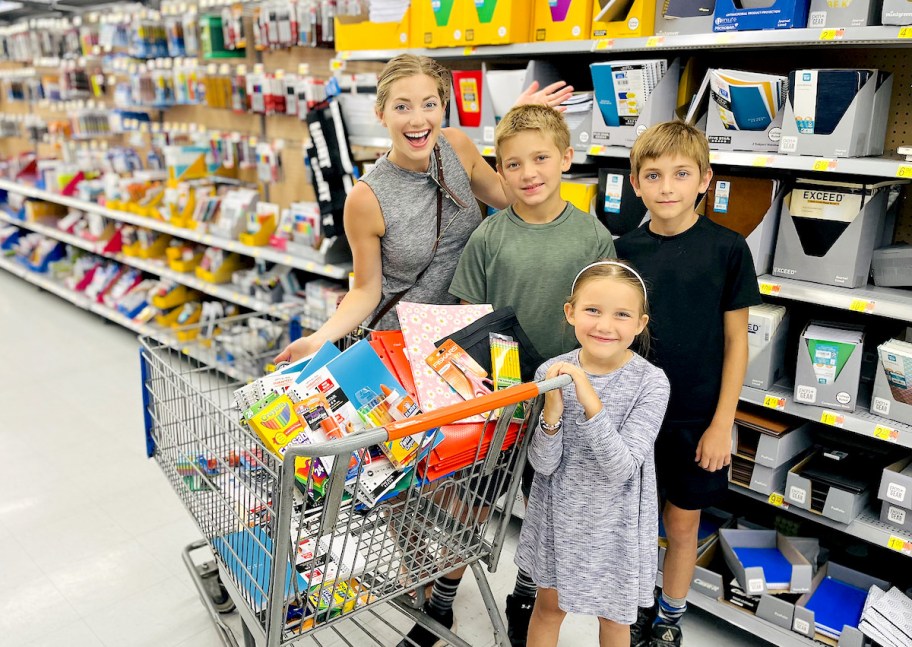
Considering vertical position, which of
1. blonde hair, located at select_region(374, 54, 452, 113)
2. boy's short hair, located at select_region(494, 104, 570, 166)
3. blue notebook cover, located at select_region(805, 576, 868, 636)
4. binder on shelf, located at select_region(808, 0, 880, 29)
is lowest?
blue notebook cover, located at select_region(805, 576, 868, 636)

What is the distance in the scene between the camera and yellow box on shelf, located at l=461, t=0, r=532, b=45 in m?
2.52

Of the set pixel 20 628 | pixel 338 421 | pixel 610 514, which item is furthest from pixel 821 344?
pixel 20 628

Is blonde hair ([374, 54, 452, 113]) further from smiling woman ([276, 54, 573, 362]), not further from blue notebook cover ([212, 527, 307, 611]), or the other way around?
blue notebook cover ([212, 527, 307, 611])

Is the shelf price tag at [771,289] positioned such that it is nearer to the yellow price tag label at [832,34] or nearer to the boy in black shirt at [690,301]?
the boy in black shirt at [690,301]

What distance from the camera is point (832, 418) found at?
2.11 m

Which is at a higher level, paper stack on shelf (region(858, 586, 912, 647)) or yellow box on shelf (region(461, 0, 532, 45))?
yellow box on shelf (region(461, 0, 532, 45))

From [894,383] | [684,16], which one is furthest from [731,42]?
[894,383]

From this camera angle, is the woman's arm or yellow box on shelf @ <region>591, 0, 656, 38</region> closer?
the woman's arm

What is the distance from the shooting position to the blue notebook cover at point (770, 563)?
2.29 m

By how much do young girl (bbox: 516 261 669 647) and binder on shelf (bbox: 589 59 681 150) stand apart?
0.96 metres

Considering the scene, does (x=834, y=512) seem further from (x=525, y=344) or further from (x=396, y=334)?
(x=396, y=334)

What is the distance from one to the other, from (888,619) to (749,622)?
1.29 ft

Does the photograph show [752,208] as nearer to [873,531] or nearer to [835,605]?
[873,531]

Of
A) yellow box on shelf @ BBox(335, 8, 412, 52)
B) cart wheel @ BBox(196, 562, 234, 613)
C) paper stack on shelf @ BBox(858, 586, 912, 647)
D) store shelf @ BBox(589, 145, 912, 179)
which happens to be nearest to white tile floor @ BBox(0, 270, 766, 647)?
cart wheel @ BBox(196, 562, 234, 613)
